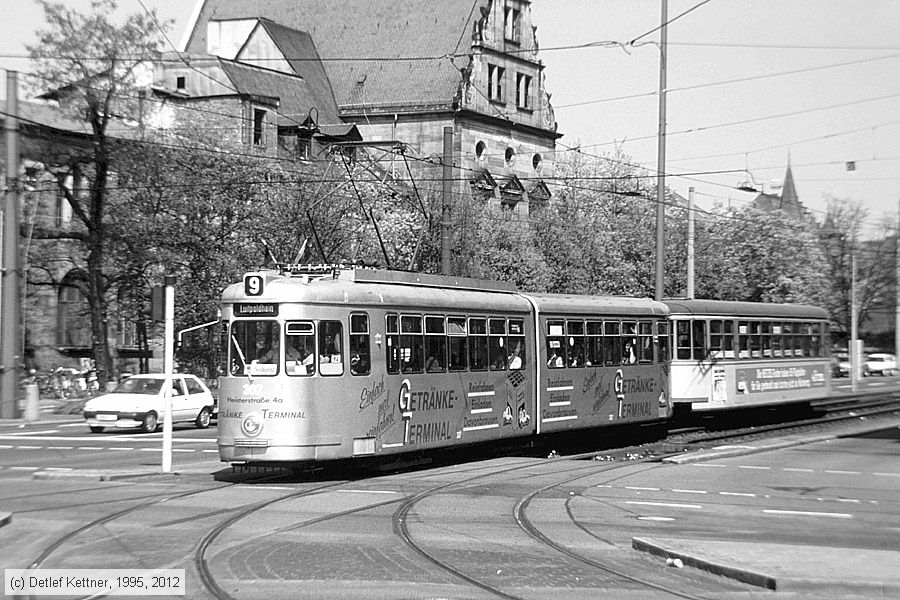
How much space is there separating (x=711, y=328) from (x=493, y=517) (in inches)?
685

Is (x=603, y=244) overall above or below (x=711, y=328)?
above

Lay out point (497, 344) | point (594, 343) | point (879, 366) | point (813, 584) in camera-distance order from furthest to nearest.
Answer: point (879, 366), point (594, 343), point (497, 344), point (813, 584)

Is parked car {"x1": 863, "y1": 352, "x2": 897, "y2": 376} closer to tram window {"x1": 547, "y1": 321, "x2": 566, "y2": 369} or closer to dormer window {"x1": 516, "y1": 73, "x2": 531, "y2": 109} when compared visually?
dormer window {"x1": 516, "y1": 73, "x2": 531, "y2": 109}

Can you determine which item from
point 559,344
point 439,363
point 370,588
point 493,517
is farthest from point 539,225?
point 370,588

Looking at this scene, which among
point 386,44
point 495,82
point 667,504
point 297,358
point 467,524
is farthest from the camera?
point 386,44

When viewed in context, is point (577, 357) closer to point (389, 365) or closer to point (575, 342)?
point (575, 342)

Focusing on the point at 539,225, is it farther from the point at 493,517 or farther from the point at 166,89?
the point at 493,517

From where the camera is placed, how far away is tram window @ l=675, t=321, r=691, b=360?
1224 inches

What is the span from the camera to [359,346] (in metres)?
19.0

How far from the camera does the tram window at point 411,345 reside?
1991 cm

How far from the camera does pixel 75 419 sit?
37.9 meters

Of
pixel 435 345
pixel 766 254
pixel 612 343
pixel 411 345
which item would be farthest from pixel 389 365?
pixel 766 254

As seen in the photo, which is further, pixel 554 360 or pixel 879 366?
pixel 879 366

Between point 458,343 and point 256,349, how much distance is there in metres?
4.18
